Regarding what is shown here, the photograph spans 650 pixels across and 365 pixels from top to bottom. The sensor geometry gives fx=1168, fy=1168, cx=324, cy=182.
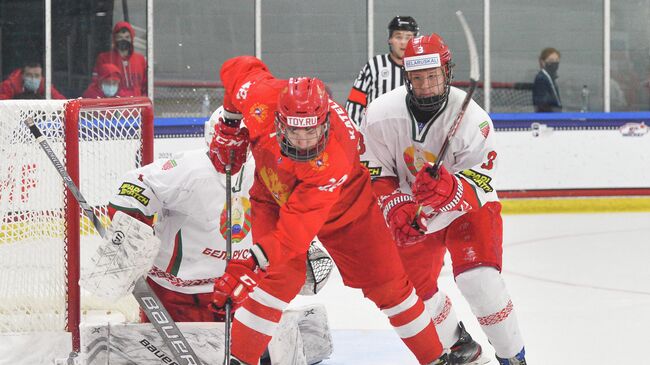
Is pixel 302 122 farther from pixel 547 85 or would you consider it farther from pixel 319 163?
pixel 547 85

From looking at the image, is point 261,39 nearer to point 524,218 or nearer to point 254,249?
point 524,218

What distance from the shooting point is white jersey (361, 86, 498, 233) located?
10.7 feet

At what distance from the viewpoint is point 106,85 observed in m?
6.93

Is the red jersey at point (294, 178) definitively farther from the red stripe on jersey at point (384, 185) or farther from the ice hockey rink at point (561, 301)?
the ice hockey rink at point (561, 301)

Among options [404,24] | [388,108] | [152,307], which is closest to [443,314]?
[388,108]

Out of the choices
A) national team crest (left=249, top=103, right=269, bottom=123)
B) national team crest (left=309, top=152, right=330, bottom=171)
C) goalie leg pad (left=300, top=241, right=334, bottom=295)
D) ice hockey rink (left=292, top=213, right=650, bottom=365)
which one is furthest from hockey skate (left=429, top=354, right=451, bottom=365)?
national team crest (left=249, top=103, right=269, bottom=123)

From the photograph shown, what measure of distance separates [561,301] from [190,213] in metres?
1.84

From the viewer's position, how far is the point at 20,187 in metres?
3.75

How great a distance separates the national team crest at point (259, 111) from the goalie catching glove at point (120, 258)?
0.45 m

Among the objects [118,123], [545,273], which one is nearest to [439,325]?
[118,123]

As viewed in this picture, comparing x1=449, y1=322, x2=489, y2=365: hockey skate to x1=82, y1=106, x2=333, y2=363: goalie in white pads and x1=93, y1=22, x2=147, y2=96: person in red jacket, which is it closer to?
x1=82, y1=106, x2=333, y2=363: goalie in white pads

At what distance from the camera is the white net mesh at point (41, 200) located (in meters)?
3.71

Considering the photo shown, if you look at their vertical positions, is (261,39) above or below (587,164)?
above

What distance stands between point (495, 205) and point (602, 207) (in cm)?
400
